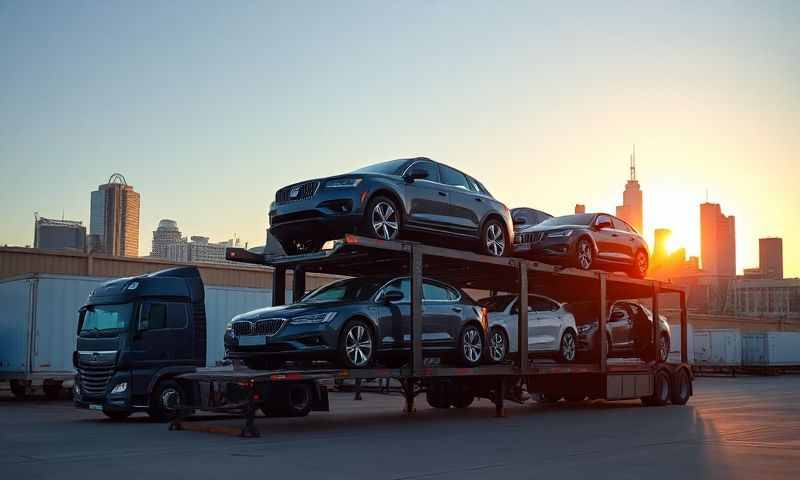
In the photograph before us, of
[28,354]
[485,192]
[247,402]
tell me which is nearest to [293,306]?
[247,402]

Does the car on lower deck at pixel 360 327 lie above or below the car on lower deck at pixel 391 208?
below

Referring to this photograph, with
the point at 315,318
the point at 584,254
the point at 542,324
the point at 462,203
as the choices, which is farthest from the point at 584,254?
the point at 315,318

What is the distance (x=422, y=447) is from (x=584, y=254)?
746cm

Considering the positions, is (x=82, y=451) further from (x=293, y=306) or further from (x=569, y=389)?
(x=569, y=389)

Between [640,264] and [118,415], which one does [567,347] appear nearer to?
[640,264]

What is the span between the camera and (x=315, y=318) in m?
12.2

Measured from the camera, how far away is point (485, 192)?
50.9 ft

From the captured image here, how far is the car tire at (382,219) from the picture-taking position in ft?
41.8

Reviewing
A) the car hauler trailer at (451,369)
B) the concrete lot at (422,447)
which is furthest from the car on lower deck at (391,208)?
the concrete lot at (422,447)

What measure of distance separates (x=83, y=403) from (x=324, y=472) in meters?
7.76

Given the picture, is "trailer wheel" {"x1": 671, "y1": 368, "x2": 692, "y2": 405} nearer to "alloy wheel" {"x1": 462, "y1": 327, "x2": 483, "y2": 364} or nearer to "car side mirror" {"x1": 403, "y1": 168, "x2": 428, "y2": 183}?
"alloy wheel" {"x1": 462, "y1": 327, "x2": 483, "y2": 364}

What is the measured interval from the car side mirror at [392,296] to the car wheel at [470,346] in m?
1.54

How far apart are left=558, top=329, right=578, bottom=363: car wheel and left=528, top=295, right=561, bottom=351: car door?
239 mm

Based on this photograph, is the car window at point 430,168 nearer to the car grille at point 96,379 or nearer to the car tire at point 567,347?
the car tire at point 567,347
